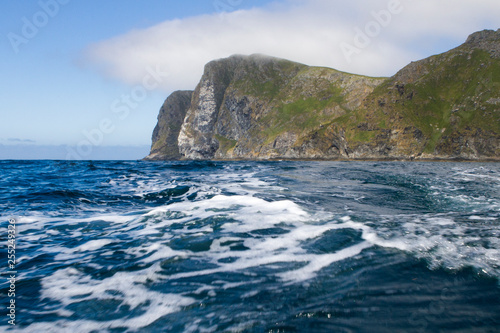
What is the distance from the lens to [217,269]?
20.1 ft

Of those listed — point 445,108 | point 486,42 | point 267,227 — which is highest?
point 486,42

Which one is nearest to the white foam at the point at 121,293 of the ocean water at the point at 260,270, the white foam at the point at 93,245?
the ocean water at the point at 260,270

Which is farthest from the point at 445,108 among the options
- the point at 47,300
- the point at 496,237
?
the point at 47,300

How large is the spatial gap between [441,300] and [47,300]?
701 cm

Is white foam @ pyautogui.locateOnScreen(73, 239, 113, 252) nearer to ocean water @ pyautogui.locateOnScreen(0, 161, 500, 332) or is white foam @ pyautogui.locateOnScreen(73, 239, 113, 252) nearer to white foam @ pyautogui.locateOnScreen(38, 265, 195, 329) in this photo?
ocean water @ pyautogui.locateOnScreen(0, 161, 500, 332)

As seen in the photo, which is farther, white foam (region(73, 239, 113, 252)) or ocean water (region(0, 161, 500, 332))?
white foam (region(73, 239, 113, 252))

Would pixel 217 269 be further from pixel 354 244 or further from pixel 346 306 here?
pixel 354 244

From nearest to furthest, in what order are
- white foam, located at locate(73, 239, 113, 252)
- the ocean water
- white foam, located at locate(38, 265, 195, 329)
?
the ocean water, white foam, located at locate(38, 265, 195, 329), white foam, located at locate(73, 239, 113, 252)

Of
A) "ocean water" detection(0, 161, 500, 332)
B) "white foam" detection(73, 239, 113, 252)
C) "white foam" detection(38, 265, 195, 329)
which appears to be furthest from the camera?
"white foam" detection(73, 239, 113, 252)

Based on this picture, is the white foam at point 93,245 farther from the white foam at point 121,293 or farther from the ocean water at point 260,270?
the white foam at point 121,293

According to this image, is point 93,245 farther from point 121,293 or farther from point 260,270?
point 260,270

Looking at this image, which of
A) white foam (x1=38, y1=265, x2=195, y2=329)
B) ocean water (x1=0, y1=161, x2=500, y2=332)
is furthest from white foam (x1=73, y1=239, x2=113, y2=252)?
white foam (x1=38, y1=265, x2=195, y2=329)

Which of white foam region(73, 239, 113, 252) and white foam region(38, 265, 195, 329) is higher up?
white foam region(73, 239, 113, 252)

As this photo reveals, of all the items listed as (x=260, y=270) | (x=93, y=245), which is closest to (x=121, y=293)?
(x=260, y=270)
